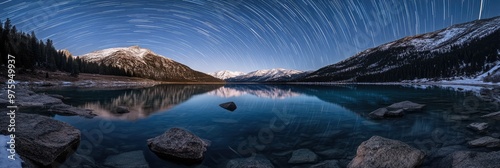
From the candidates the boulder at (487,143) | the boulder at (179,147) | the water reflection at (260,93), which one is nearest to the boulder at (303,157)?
the boulder at (179,147)

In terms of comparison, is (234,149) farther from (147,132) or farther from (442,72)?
(442,72)

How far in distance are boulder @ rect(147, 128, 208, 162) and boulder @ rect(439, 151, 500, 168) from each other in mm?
10179

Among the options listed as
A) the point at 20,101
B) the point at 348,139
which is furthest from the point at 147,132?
the point at 20,101

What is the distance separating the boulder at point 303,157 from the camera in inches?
430

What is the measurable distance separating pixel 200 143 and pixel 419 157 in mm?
9372

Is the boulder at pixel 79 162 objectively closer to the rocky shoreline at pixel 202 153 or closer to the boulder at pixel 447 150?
the rocky shoreline at pixel 202 153

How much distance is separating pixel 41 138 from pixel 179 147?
18.2 ft

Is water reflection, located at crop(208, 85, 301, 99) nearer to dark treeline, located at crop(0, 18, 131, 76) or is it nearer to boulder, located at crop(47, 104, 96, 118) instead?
boulder, located at crop(47, 104, 96, 118)

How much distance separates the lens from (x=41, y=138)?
984 centimetres

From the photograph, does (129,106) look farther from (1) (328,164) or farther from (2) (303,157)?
(1) (328,164)

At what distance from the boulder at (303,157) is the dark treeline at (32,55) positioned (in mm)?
103877

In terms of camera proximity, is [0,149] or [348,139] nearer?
[0,149]

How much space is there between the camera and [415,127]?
17969 mm

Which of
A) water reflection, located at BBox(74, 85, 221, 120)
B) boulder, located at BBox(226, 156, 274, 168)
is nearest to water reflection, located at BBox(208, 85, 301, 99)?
water reflection, located at BBox(74, 85, 221, 120)
